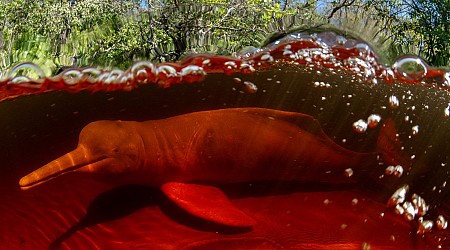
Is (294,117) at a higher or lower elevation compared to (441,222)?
higher

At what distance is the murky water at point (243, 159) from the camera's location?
0.50 metres

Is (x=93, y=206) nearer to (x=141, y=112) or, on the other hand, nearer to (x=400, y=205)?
(x=141, y=112)

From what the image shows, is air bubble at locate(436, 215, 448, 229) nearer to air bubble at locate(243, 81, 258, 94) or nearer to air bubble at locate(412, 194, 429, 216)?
air bubble at locate(412, 194, 429, 216)

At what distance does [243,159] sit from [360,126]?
0.13 metres

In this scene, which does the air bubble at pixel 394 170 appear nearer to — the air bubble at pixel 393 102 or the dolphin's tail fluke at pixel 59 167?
the air bubble at pixel 393 102

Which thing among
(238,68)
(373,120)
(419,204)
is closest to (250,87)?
(238,68)

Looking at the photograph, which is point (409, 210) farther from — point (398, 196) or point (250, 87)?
point (250, 87)

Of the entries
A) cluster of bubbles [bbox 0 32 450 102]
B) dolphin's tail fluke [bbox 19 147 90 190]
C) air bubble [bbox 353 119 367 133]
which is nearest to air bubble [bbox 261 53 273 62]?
cluster of bubbles [bbox 0 32 450 102]

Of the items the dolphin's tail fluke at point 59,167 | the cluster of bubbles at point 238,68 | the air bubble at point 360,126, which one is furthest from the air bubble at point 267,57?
the dolphin's tail fluke at point 59,167

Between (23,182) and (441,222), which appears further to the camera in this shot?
(441,222)

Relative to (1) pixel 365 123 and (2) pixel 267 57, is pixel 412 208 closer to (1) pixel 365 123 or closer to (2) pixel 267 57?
(1) pixel 365 123

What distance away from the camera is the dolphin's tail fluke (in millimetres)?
496

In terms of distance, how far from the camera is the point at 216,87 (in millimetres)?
527

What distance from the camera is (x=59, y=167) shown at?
1.63 ft
